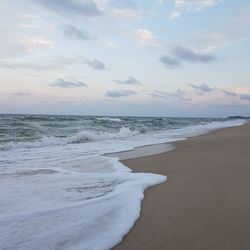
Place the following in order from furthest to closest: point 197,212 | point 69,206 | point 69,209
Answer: point 69,206 → point 69,209 → point 197,212

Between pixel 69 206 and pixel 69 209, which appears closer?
pixel 69 209

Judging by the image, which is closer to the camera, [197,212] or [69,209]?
[197,212]

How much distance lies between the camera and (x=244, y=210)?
3568mm

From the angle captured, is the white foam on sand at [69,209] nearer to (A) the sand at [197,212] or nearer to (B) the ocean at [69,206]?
(B) the ocean at [69,206]

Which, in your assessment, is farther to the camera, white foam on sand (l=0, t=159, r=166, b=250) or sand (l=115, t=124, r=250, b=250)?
white foam on sand (l=0, t=159, r=166, b=250)

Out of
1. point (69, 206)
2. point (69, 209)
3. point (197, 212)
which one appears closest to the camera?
point (197, 212)

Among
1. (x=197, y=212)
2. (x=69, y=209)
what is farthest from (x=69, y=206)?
(x=197, y=212)

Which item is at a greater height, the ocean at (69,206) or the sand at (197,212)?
the sand at (197,212)

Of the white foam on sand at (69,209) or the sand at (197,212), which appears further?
the white foam on sand at (69,209)

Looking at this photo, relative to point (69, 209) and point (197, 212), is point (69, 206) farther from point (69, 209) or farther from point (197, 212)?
point (197, 212)

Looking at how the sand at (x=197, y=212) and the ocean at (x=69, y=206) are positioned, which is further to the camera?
the ocean at (x=69, y=206)

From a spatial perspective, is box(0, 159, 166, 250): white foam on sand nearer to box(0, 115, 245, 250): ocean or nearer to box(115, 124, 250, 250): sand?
box(0, 115, 245, 250): ocean

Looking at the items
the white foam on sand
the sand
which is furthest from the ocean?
the sand

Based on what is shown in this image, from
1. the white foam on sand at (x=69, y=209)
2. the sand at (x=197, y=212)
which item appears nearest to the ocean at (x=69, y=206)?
the white foam on sand at (x=69, y=209)
